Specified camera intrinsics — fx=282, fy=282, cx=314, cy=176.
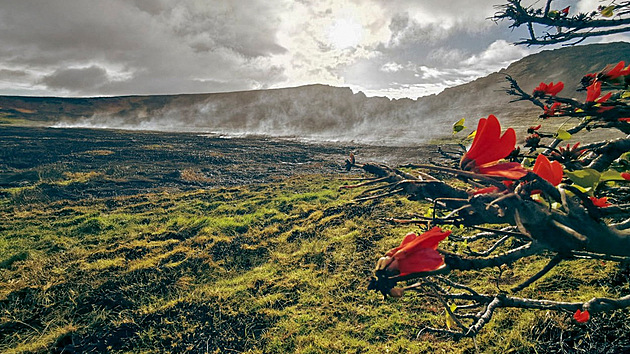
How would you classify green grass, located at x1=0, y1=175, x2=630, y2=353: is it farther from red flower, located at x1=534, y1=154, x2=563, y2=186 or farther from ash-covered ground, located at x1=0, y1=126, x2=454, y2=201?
ash-covered ground, located at x1=0, y1=126, x2=454, y2=201

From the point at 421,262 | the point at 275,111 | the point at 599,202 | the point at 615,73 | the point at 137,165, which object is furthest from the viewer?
the point at 275,111

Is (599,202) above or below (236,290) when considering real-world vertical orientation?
above

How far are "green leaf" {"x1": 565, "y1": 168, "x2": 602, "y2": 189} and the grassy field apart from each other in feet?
2.88

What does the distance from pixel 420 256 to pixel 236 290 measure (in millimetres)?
4231

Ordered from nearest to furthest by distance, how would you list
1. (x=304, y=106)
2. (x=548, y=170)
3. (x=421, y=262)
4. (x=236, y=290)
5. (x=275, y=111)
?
(x=421, y=262) → (x=548, y=170) → (x=236, y=290) → (x=275, y=111) → (x=304, y=106)

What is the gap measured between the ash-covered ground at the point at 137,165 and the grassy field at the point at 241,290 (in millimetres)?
3758

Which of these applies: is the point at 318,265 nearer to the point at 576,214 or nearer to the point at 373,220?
the point at 373,220

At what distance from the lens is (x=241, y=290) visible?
14.4 feet

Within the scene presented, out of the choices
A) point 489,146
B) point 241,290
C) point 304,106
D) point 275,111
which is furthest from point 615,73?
point 304,106

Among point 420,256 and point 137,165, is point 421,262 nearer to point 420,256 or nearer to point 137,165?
point 420,256

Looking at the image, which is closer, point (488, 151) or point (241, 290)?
point (488, 151)

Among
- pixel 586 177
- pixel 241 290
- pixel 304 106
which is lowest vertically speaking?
pixel 241 290

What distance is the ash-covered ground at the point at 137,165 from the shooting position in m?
11.0

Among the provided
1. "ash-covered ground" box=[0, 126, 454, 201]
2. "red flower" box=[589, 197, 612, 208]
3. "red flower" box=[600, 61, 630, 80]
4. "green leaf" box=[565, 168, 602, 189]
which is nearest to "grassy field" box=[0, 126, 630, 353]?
"red flower" box=[589, 197, 612, 208]
